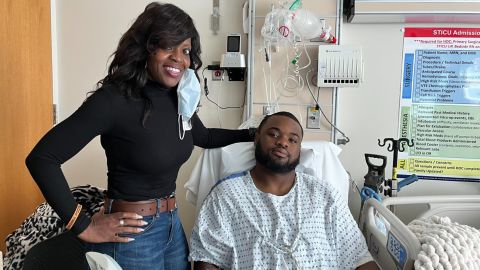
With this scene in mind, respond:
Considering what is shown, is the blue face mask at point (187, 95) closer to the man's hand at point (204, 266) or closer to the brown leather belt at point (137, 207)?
the brown leather belt at point (137, 207)

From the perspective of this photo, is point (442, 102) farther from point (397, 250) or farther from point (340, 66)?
point (397, 250)

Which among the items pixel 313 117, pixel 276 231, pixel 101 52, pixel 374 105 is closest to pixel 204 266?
pixel 276 231

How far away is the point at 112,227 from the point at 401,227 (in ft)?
3.27

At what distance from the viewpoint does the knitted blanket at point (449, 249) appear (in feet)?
3.83

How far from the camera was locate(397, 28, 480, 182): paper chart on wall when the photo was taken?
2145 millimetres

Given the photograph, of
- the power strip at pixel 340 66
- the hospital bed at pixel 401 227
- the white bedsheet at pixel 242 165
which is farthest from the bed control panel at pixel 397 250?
the power strip at pixel 340 66

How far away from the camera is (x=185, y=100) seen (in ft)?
4.22

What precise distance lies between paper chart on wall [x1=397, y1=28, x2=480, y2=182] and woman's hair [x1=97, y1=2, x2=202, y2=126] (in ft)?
5.15

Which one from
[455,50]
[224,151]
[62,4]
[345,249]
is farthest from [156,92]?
[455,50]

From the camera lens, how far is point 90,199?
1751mm

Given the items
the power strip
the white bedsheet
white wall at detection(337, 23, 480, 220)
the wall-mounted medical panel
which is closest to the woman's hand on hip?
the white bedsheet

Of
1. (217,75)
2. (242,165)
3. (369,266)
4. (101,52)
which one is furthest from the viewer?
(101,52)

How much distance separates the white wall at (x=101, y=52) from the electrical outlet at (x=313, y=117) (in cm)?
43

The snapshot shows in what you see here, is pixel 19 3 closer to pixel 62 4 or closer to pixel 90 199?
pixel 62 4
